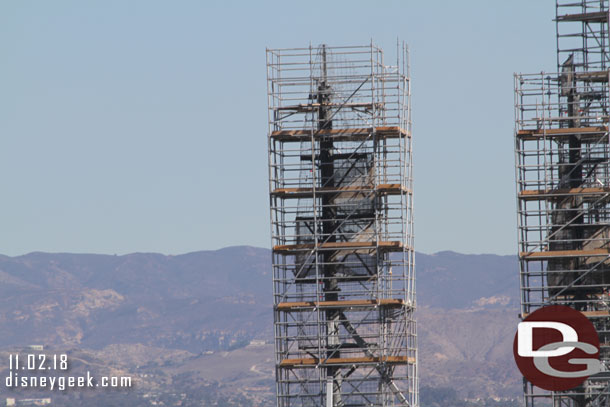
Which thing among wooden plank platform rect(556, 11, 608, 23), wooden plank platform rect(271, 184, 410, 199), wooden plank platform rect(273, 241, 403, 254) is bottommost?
wooden plank platform rect(273, 241, 403, 254)

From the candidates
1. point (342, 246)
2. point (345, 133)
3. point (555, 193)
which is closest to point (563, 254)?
point (555, 193)

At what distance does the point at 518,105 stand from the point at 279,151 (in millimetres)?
16419

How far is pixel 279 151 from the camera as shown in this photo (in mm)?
109938

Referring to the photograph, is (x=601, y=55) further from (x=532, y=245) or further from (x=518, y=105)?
(x=532, y=245)

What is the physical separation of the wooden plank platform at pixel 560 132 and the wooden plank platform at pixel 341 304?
1387 cm

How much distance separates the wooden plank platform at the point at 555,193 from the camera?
105750 mm

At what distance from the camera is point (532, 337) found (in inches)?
4109

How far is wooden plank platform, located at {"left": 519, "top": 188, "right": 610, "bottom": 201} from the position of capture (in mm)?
105750

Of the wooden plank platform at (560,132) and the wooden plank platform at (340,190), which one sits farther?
the wooden plank platform at (340,190)

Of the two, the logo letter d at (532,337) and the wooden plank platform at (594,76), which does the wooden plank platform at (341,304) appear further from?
the wooden plank platform at (594,76)

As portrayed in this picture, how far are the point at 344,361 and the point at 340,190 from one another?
1132cm

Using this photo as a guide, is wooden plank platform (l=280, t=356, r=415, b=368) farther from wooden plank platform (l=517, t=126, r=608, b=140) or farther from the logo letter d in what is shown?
wooden plank platform (l=517, t=126, r=608, b=140)

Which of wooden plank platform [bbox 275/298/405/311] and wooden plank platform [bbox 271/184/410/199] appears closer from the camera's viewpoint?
wooden plank platform [bbox 275/298/405/311]

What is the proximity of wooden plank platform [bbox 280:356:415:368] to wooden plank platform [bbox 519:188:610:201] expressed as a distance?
13.2 m
